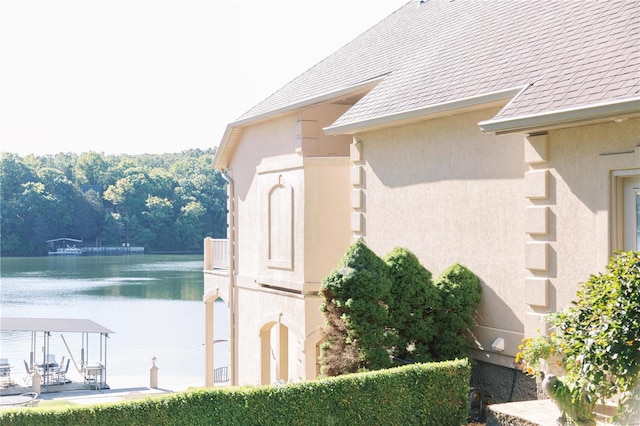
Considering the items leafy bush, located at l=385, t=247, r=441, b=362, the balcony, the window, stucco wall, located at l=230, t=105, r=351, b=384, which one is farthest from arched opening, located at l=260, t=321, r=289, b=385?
the window

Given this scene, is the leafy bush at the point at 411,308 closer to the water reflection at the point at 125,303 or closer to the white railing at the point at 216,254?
the white railing at the point at 216,254

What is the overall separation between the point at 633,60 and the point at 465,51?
169 inches

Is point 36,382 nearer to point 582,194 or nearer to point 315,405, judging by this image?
point 315,405

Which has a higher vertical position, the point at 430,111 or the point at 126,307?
the point at 430,111

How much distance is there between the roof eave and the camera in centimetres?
1527

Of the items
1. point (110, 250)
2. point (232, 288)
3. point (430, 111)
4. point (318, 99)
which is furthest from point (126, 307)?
point (430, 111)

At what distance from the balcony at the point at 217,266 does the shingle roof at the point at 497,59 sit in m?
5.00

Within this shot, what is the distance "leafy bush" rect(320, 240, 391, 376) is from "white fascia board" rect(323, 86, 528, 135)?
219 cm

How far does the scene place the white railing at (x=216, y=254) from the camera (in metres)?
22.3

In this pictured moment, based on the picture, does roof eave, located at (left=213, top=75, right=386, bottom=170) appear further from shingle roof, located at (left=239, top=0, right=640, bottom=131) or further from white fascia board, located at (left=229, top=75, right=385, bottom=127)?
shingle roof, located at (left=239, top=0, right=640, bottom=131)

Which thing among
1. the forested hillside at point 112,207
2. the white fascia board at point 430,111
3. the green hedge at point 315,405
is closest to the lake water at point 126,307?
the forested hillside at point 112,207

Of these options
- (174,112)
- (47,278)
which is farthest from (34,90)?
Result: (174,112)

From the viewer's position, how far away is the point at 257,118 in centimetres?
1889

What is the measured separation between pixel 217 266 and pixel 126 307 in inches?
1457
